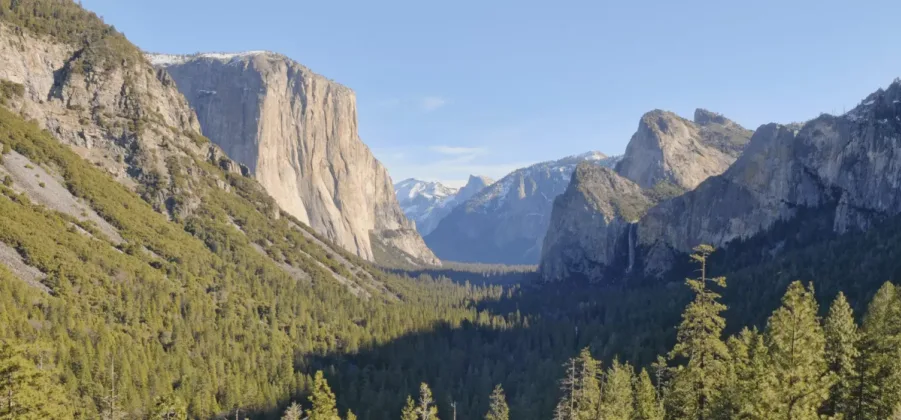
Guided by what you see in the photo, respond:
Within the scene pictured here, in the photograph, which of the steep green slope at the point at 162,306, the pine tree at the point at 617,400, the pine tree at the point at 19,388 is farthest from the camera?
the steep green slope at the point at 162,306

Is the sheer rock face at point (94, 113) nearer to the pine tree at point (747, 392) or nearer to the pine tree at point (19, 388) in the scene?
the pine tree at point (19, 388)

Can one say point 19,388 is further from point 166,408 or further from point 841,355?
point 841,355

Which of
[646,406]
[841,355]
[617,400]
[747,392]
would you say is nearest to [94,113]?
[617,400]

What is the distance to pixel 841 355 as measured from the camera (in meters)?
39.5

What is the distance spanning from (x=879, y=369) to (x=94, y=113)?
20428 cm

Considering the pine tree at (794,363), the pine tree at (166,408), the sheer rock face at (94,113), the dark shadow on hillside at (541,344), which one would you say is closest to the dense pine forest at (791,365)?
the pine tree at (794,363)

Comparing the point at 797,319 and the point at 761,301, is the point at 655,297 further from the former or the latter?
the point at 797,319

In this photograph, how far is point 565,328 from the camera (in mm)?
175250

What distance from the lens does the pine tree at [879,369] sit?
122 ft

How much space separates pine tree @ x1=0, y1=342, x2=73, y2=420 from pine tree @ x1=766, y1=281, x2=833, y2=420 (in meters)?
37.2

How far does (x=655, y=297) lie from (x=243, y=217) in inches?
5516

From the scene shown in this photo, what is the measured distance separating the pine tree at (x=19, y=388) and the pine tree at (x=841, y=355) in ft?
154

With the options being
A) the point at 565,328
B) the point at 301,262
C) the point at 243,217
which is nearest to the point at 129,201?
the point at 243,217

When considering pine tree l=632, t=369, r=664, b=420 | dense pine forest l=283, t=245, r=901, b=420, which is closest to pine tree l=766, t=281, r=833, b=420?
dense pine forest l=283, t=245, r=901, b=420
